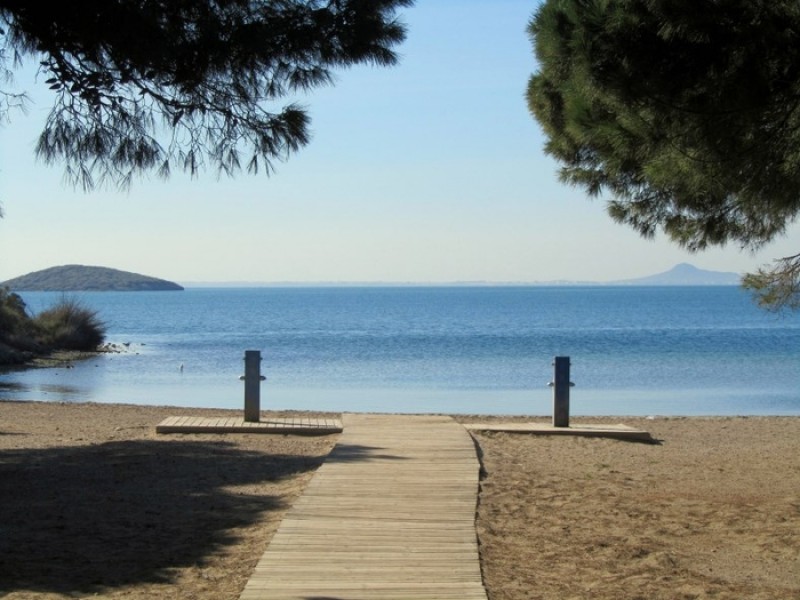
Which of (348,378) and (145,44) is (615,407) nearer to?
(348,378)

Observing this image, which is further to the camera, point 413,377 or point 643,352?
point 643,352

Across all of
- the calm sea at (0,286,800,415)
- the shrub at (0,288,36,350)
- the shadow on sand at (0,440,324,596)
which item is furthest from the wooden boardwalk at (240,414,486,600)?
the shrub at (0,288,36,350)

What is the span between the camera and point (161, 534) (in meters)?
7.25

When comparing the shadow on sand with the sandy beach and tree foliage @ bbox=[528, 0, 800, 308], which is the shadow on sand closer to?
the sandy beach

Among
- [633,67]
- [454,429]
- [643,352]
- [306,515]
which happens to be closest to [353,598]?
[306,515]

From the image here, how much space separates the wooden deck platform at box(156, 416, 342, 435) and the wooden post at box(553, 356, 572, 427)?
267 centimetres

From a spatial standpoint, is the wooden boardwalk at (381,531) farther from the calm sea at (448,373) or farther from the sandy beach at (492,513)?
the calm sea at (448,373)

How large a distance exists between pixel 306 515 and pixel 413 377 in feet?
74.9

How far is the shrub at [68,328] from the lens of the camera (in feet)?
132

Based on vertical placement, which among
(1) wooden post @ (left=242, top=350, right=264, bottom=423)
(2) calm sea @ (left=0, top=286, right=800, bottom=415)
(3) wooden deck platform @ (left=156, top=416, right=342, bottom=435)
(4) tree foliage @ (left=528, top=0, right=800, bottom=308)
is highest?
(4) tree foliage @ (left=528, top=0, right=800, bottom=308)

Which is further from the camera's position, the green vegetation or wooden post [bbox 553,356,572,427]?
the green vegetation

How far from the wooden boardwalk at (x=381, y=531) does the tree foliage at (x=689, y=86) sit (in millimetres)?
2813

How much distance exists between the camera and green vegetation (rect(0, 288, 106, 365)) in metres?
36.1

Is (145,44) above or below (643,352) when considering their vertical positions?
above
